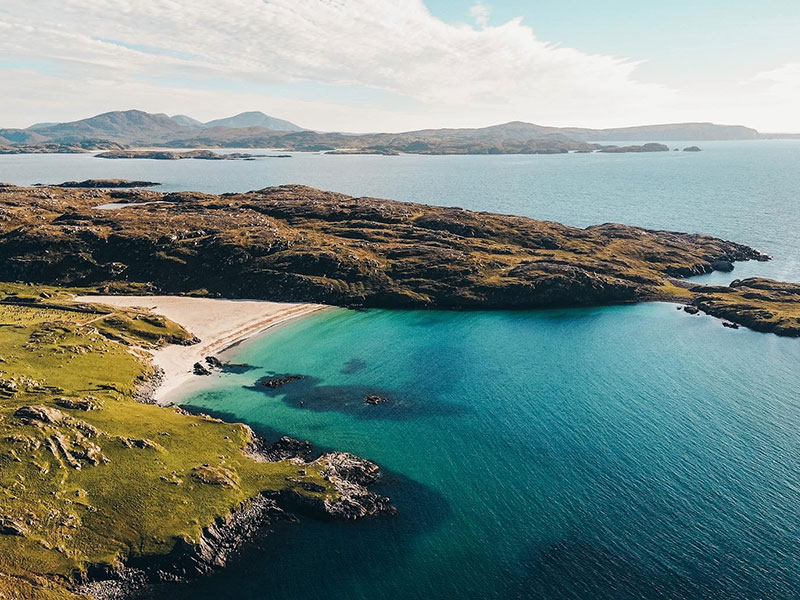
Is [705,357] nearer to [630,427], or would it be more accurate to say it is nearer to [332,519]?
[630,427]

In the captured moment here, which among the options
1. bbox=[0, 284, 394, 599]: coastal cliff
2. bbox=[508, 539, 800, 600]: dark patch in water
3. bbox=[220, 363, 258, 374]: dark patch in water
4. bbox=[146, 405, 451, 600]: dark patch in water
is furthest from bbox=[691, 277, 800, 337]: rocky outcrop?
bbox=[220, 363, 258, 374]: dark patch in water

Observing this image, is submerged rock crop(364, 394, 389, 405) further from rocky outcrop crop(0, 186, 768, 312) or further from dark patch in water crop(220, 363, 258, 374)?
rocky outcrop crop(0, 186, 768, 312)

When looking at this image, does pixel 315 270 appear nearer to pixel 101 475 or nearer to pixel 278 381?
pixel 278 381

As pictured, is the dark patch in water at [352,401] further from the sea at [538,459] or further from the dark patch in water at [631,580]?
the dark patch in water at [631,580]

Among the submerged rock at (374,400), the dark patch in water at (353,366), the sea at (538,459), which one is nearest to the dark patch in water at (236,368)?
the sea at (538,459)

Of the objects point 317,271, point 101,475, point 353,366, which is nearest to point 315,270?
point 317,271
